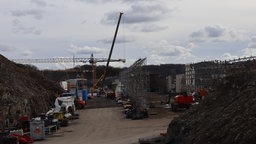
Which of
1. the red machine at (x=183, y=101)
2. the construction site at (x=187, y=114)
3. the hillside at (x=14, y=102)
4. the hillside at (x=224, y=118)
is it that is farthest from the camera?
the red machine at (x=183, y=101)

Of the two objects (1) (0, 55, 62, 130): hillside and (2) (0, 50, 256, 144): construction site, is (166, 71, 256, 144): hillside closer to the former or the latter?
(2) (0, 50, 256, 144): construction site

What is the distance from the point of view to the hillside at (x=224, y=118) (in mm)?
12320

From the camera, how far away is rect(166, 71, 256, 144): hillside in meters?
12.3

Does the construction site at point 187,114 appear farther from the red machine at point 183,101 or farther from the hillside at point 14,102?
the red machine at point 183,101

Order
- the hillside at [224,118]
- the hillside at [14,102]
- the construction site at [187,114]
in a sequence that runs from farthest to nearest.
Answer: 1. the hillside at [14,102]
2. the construction site at [187,114]
3. the hillside at [224,118]

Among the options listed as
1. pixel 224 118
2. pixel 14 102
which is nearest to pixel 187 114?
pixel 224 118

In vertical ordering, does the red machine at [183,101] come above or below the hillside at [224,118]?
below

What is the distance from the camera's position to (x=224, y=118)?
46.3 feet

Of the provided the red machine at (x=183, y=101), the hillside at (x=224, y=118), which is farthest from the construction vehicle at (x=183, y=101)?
the hillside at (x=224, y=118)

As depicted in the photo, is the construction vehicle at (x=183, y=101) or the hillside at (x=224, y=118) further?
the construction vehicle at (x=183, y=101)

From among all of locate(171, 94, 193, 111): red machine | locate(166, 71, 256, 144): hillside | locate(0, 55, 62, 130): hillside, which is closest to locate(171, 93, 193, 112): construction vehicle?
locate(171, 94, 193, 111): red machine

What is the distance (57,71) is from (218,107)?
512 feet

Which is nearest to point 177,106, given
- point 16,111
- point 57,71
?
point 16,111

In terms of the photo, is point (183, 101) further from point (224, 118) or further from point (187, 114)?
point (224, 118)
